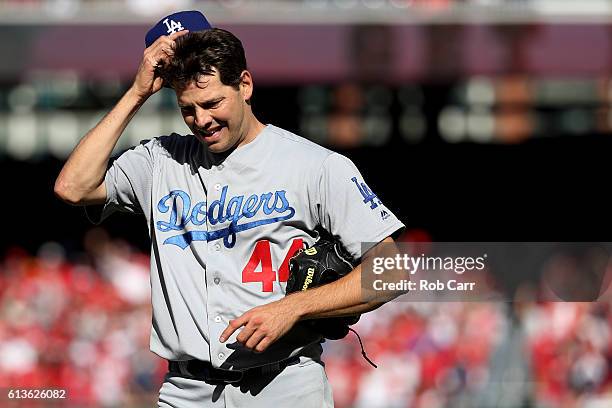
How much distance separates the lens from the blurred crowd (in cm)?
771

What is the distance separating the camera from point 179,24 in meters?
2.95

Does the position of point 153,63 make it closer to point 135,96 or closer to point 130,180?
point 135,96

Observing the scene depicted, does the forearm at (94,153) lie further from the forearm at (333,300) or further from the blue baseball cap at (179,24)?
the forearm at (333,300)

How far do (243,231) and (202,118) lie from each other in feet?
1.04

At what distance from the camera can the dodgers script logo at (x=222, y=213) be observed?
2.87m

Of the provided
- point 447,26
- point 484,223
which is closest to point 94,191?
point 447,26

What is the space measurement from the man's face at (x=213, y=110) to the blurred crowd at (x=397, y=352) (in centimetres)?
422

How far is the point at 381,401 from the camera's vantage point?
8297mm

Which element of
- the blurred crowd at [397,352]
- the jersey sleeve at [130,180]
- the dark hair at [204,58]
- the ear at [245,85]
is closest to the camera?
the dark hair at [204,58]

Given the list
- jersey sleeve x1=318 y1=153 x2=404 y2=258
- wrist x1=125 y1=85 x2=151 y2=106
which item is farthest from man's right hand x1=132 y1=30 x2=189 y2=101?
jersey sleeve x1=318 y1=153 x2=404 y2=258

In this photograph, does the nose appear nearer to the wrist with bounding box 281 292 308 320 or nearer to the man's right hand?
the man's right hand

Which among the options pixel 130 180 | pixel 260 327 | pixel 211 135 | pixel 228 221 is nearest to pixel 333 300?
pixel 260 327

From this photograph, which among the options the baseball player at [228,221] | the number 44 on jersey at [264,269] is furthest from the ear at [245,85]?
the number 44 on jersey at [264,269]

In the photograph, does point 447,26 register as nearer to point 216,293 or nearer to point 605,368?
point 605,368
